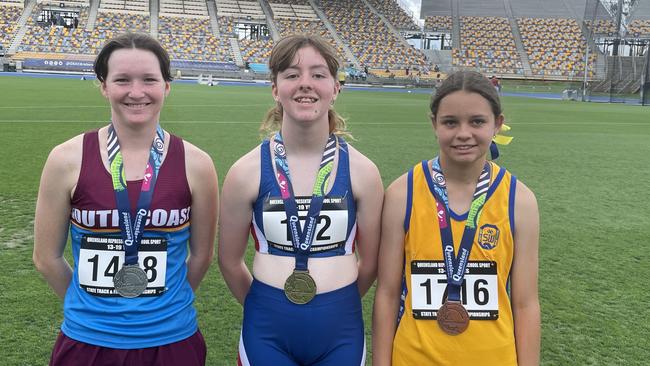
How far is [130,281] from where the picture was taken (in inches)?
77.5

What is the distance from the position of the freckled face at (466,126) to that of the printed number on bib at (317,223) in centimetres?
46

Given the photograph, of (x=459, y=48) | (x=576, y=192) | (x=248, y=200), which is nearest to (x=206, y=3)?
(x=459, y=48)

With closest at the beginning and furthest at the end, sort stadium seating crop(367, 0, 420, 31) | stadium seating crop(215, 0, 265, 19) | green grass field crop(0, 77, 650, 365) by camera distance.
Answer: green grass field crop(0, 77, 650, 365), stadium seating crop(215, 0, 265, 19), stadium seating crop(367, 0, 420, 31)

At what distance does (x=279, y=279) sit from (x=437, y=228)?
0.62 meters

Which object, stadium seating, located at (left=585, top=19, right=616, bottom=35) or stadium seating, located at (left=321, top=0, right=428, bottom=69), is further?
stadium seating, located at (left=321, top=0, right=428, bottom=69)

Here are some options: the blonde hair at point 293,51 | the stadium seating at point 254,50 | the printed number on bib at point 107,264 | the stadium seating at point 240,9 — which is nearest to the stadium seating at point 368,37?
the stadium seating at point 240,9

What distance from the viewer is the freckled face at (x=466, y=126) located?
2014 millimetres

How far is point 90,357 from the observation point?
193 cm

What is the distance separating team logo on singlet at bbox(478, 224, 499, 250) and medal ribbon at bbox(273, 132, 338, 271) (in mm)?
605

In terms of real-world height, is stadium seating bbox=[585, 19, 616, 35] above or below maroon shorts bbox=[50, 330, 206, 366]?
above

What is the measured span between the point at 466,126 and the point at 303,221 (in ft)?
2.28

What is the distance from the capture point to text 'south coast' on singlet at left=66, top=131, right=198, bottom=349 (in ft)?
6.37

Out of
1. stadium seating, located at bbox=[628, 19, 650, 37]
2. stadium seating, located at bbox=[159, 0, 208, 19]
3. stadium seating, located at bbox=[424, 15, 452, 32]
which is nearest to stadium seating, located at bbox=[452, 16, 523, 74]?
stadium seating, located at bbox=[424, 15, 452, 32]

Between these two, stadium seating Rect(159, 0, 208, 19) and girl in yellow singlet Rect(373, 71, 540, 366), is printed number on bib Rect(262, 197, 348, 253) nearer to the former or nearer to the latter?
girl in yellow singlet Rect(373, 71, 540, 366)
